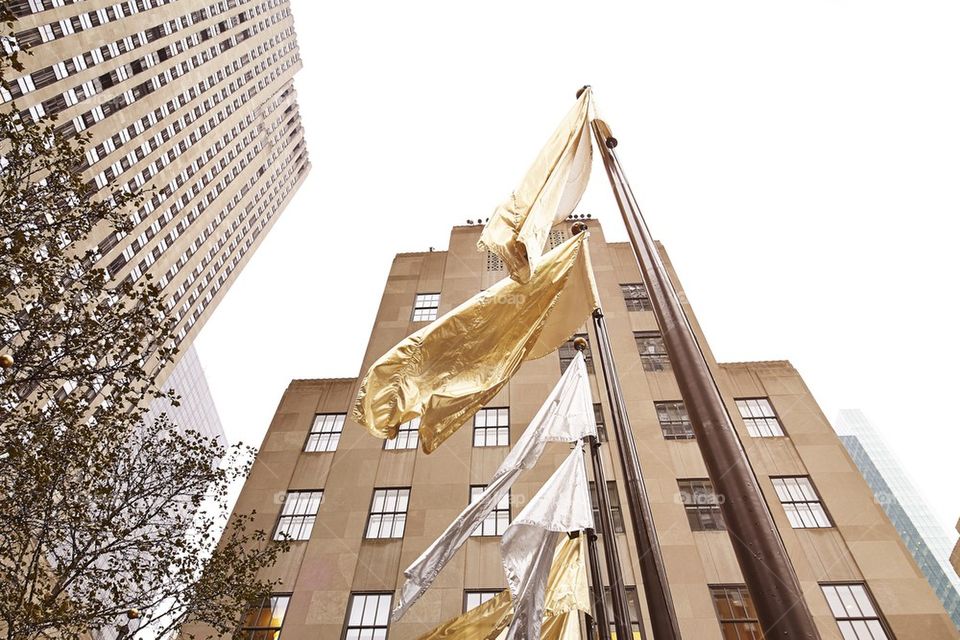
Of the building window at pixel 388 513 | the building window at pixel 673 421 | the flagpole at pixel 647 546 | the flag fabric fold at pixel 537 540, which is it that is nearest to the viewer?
the flagpole at pixel 647 546

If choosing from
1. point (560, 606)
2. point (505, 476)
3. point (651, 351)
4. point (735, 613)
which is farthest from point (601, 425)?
point (505, 476)

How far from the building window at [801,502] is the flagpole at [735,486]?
13.6 m

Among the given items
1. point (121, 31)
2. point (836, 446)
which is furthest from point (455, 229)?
point (121, 31)

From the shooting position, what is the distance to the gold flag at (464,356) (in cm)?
888

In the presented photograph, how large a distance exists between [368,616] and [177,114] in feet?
254

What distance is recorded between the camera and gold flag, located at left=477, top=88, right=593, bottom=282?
834 cm

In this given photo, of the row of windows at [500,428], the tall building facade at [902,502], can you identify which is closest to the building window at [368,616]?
the row of windows at [500,428]

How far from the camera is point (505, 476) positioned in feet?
30.5

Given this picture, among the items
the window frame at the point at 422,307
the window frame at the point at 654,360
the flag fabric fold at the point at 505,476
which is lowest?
the flag fabric fold at the point at 505,476

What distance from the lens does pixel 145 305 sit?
11.6m

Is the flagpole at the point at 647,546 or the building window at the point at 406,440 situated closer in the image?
the flagpole at the point at 647,546

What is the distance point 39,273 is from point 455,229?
20.8 m

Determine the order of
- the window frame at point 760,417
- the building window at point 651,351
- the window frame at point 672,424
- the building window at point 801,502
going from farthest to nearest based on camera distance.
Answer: the building window at point 651,351 < the window frame at point 760,417 < the window frame at point 672,424 < the building window at point 801,502

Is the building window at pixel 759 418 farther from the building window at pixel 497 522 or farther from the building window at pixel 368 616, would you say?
the building window at pixel 368 616
